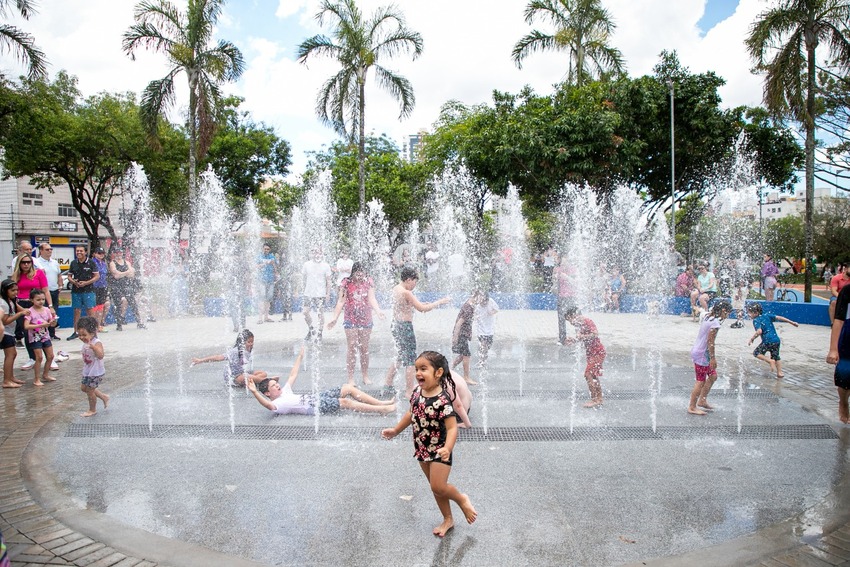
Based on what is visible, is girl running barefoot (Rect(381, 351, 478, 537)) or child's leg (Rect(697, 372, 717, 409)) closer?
girl running barefoot (Rect(381, 351, 478, 537))

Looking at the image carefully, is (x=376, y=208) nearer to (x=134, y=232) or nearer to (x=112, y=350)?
(x=134, y=232)

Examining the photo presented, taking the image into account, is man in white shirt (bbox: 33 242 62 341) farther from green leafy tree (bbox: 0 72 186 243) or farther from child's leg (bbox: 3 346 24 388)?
green leafy tree (bbox: 0 72 186 243)

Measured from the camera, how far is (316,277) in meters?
11.4

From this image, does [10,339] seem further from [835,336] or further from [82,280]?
[835,336]

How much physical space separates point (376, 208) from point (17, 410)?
27.3 m

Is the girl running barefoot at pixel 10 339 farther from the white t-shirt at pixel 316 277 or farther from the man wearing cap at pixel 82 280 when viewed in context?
the white t-shirt at pixel 316 277

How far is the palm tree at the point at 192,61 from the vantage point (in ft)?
61.1

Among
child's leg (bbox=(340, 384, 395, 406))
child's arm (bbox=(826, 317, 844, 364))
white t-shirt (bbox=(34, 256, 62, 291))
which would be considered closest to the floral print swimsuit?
child's leg (bbox=(340, 384, 395, 406))

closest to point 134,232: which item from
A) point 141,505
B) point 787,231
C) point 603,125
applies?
point 603,125

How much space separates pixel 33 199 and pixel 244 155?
19.7m

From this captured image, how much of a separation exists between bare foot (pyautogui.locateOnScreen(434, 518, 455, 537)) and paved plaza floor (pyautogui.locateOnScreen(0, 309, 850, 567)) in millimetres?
Result: 56

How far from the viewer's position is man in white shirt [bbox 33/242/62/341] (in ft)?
35.5

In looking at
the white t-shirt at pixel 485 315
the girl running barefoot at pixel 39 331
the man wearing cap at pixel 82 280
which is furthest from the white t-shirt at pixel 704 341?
the man wearing cap at pixel 82 280

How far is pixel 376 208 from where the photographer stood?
1302 inches
